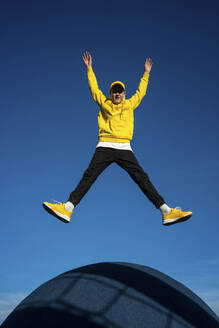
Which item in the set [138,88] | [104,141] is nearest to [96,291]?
[104,141]

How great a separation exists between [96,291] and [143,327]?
1264 millimetres

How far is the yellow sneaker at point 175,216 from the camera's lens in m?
5.04

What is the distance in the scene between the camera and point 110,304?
6.75 meters

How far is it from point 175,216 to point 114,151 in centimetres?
136

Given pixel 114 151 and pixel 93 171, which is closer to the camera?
pixel 93 171

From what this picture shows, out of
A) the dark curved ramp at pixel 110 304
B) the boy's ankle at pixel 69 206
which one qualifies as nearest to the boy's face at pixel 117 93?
the boy's ankle at pixel 69 206

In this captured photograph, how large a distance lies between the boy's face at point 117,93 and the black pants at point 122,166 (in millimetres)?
816

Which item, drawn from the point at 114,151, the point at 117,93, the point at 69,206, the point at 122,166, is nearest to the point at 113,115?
the point at 117,93

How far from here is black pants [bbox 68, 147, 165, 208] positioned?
512 cm

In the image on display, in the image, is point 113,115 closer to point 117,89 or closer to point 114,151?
point 117,89

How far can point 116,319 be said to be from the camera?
252 inches

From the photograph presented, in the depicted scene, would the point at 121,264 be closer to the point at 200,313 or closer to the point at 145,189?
the point at 200,313

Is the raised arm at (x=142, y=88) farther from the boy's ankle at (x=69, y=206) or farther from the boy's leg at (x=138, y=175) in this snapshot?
the boy's ankle at (x=69, y=206)

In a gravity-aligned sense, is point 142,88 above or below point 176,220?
above
